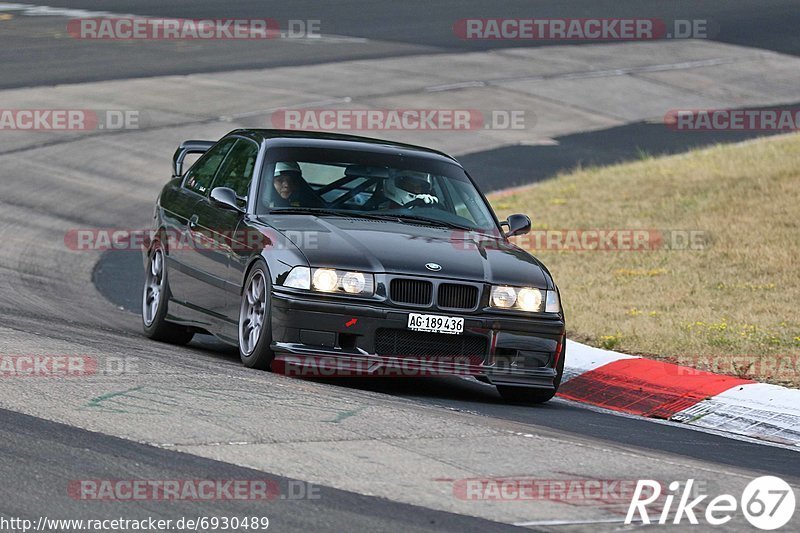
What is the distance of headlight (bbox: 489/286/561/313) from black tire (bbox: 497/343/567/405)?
32 centimetres

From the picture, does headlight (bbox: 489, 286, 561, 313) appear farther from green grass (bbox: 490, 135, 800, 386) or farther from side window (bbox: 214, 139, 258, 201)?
side window (bbox: 214, 139, 258, 201)

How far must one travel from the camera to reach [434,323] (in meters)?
8.70

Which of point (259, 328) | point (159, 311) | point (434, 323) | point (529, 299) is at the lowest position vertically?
point (159, 311)

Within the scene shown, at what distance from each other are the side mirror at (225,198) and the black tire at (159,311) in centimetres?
111

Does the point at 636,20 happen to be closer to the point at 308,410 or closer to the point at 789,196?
the point at 789,196

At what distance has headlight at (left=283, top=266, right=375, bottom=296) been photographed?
866 cm

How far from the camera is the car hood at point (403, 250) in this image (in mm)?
8734

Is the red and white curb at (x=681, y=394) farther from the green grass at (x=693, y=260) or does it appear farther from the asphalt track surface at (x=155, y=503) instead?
the asphalt track surface at (x=155, y=503)

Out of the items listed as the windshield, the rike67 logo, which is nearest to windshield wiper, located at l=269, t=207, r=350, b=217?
the windshield

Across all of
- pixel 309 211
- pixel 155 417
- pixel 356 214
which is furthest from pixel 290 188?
pixel 155 417

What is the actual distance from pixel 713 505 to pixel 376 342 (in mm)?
2974

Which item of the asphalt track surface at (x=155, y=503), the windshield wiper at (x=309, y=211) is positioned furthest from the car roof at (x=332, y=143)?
the asphalt track surface at (x=155, y=503)

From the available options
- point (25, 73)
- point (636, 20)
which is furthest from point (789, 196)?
point (636, 20)

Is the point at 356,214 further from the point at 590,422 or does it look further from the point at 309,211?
the point at 590,422
